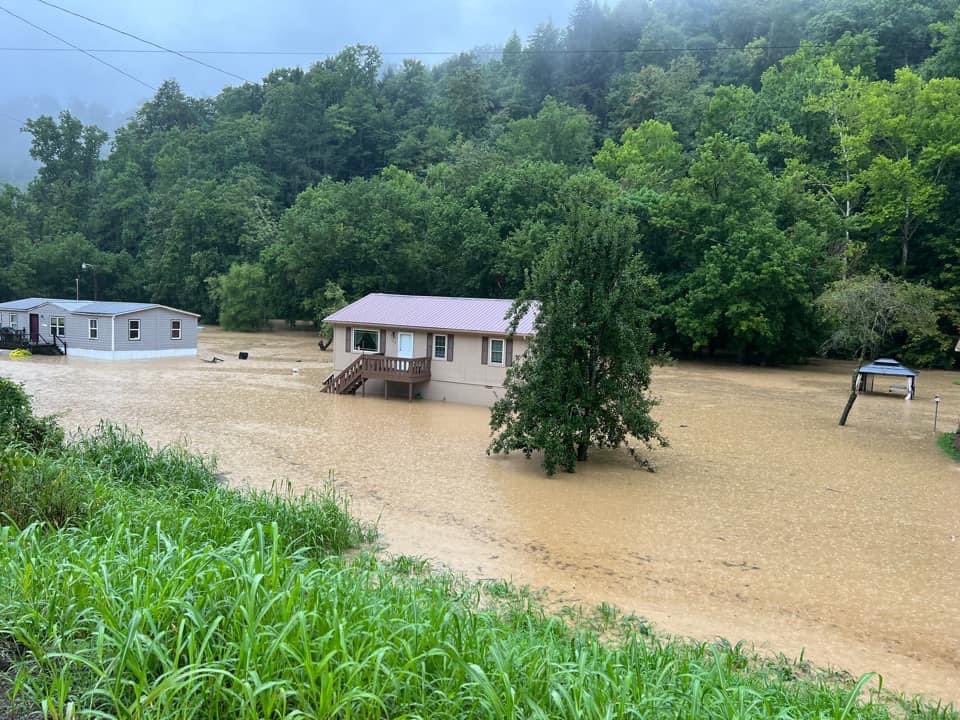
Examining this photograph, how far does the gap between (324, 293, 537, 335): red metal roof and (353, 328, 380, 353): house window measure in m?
0.49

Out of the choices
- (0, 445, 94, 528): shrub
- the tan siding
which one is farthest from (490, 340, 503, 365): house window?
(0, 445, 94, 528): shrub

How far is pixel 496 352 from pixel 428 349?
2.80 metres

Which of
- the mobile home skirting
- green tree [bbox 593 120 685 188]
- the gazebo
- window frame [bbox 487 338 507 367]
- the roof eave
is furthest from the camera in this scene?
green tree [bbox 593 120 685 188]

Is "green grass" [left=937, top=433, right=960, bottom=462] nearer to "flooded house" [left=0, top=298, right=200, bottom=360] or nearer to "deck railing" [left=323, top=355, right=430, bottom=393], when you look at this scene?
"deck railing" [left=323, top=355, right=430, bottom=393]

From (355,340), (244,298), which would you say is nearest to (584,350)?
(355,340)

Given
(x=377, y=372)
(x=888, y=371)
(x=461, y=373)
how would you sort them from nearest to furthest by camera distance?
(x=461, y=373)
(x=377, y=372)
(x=888, y=371)

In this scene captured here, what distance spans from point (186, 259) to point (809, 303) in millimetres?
46282

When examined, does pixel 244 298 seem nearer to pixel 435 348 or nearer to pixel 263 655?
pixel 435 348

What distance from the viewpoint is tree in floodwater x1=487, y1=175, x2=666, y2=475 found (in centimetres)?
1694

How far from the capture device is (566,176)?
48875mm

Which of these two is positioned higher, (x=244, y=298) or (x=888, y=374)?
(x=244, y=298)

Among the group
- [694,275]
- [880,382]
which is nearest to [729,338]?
[694,275]

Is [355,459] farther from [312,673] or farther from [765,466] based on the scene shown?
[312,673]

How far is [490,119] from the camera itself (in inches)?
3152
